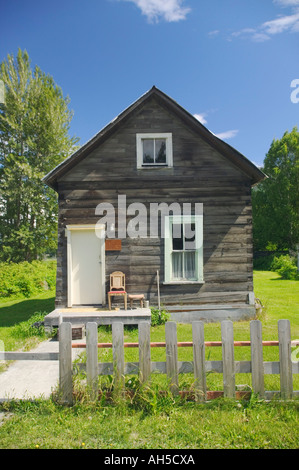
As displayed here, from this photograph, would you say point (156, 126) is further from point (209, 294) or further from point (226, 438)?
point (226, 438)

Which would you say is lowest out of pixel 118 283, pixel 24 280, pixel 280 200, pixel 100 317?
pixel 24 280

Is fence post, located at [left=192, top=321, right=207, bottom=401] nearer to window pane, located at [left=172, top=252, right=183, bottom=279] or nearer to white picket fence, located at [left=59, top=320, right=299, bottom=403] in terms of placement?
white picket fence, located at [left=59, top=320, right=299, bottom=403]

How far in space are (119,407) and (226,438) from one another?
1332mm

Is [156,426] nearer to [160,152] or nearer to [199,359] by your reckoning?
[199,359]

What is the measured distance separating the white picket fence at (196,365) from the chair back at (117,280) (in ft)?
17.7

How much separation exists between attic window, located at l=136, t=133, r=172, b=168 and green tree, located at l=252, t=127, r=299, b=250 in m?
22.9

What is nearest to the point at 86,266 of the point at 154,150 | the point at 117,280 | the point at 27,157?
the point at 117,280

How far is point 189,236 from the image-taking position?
10.1 m

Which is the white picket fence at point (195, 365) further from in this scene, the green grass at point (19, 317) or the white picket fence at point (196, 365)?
the green grass at point (19, 317)

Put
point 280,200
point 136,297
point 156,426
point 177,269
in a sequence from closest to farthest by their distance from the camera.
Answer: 1. point 156,426
2. point 136,297
3. point 177,269
4. point 280,200

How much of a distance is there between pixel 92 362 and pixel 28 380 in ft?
6.53

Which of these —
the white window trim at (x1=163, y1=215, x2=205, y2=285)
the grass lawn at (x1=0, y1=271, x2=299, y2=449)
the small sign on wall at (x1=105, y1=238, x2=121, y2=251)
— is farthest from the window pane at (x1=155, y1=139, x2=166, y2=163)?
the grass lawn at (x1=0, y1=271, x2=299, y2=449)

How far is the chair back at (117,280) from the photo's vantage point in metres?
9.55

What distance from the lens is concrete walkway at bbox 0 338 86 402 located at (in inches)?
182
